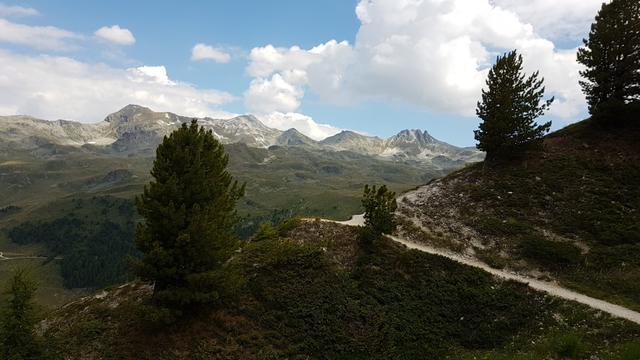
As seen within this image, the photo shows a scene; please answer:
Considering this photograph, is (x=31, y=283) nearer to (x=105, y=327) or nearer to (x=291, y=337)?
(x=105, y=327)

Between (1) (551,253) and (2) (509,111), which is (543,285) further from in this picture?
(2) (509,111)

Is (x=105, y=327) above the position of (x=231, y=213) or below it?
below

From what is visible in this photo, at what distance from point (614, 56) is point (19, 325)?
67.8m

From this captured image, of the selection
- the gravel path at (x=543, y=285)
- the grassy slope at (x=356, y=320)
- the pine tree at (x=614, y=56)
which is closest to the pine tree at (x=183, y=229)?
the grassy slope at (x=356, y=320)

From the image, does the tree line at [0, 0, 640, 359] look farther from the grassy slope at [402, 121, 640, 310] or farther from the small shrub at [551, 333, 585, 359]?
the grassy slope at [402, 121, 640, 310]

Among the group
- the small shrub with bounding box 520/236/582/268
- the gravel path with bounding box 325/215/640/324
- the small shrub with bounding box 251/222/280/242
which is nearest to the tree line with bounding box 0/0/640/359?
the small shrub with bounding box 251/222/280/242

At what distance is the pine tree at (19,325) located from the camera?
28.7 metres

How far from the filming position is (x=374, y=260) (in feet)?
138

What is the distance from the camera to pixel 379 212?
44000 millimetres

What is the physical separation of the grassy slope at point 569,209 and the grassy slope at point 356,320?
6.28m

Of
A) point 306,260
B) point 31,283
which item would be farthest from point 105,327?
point 306,260

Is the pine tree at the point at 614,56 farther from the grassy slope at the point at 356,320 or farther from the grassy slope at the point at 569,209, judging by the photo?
the grassy slope at the point at 356,320

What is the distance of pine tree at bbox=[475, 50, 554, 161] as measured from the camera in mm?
55094

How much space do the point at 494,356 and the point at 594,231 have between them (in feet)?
77.2
